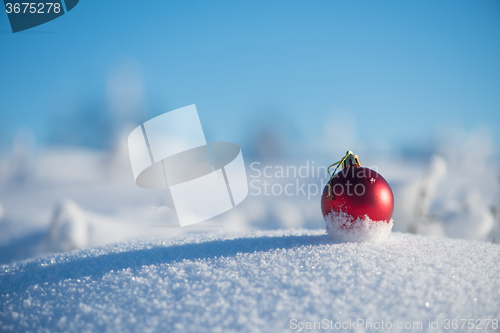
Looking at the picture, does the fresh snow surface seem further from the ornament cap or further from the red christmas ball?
the ornament cap

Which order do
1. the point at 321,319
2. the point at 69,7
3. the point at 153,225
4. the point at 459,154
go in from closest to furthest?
the point at 321,319 < the point at 69,7 < the point at 153,225 < the point at 459,154

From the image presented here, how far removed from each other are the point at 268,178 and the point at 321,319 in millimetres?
1359

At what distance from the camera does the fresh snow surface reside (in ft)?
1.25

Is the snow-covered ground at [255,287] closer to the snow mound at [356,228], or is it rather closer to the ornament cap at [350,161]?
the snow mound at [356,228]

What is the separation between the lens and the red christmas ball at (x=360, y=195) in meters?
0.59

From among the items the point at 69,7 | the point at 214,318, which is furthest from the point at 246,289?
the point at 69,7

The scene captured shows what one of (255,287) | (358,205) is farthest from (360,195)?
(255,287)

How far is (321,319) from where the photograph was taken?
1.22ft

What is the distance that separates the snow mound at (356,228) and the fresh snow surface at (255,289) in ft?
0.07

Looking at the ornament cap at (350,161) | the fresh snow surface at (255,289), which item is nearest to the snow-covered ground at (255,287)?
the fresh snow surface at (255,289)

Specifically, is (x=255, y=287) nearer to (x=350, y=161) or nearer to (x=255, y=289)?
(x=255, y=289)

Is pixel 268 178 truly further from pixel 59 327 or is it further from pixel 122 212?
pixel 59 327

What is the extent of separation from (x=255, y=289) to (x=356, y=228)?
0.29 meters

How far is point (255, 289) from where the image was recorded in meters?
0.43
